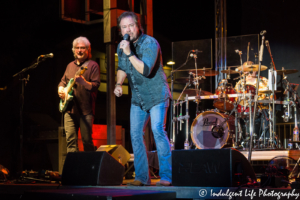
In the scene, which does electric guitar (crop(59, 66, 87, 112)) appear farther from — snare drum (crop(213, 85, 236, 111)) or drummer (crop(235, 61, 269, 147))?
drummer (crop(235, 61, 269, 147))

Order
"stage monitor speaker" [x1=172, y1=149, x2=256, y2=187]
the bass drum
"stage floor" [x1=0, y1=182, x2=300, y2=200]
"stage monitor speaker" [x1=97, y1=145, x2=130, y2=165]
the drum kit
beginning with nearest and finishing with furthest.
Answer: "stage floor" [x1=0, y1=182, x2=300, y2=200], "stage monitor speaker" [x1=172, y1=149, x2=256, y2=187], "stage monitor speaker" [x1=97, y1=145, x2=130, y2=165], the drum kit, the bass drum

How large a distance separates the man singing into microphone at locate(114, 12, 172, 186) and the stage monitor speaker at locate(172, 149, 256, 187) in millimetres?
215

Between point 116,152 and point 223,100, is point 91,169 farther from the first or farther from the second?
point 223,100

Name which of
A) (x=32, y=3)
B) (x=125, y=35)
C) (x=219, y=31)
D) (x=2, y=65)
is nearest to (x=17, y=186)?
(x=125, y=35)

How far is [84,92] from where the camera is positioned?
14.3 feet

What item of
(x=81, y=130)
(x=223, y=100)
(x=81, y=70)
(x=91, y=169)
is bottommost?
(x=91, y=169)

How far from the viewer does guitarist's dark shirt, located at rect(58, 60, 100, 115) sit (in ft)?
14.0

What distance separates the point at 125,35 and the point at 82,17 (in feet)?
9.60

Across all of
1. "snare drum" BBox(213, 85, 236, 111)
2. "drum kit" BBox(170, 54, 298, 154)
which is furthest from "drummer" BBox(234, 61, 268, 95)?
"snare drum" BBox(213, 85, 236, 111)

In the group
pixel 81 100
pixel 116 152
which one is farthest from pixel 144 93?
pixel 81 100

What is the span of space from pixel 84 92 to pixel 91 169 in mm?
1520

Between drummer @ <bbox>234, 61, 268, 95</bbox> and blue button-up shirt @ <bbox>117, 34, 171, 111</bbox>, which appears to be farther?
drummer @ <bbox>234, 61, 268, 95</bbox>

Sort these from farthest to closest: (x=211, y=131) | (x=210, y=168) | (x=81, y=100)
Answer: (x=211, y=131) → (x=81, y=100) → (x=210, y=168)

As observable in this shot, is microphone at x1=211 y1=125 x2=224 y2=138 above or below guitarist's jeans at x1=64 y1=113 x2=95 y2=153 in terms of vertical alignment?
below
